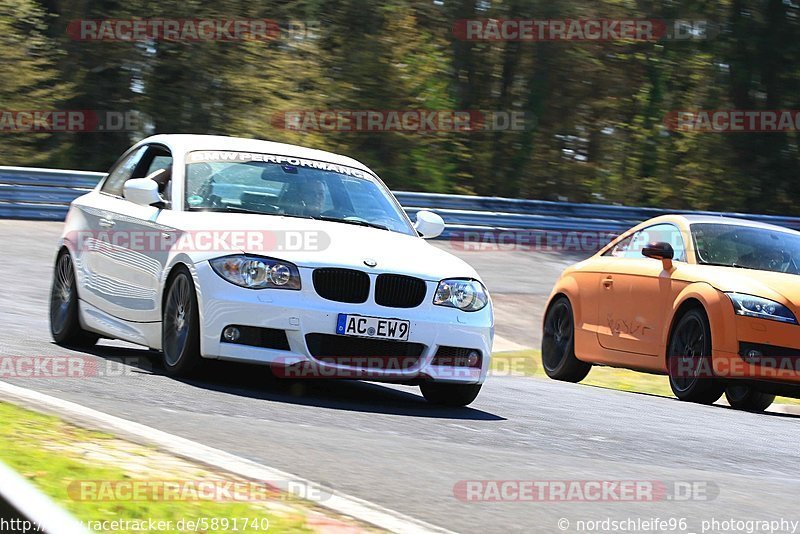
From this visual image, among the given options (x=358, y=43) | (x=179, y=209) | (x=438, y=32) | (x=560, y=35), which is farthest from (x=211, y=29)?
(x=179, y=209)

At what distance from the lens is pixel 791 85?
36.4m

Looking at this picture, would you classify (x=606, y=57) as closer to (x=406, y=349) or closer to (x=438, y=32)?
(x=438, y=32)

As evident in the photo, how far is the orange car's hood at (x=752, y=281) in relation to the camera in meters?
10.6

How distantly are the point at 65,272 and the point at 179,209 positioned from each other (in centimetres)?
191

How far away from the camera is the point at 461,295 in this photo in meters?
8.96

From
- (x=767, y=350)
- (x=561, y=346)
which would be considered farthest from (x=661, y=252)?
(x=561, y=346)

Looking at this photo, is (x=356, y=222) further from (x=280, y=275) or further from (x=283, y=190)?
(x=280, y=275)

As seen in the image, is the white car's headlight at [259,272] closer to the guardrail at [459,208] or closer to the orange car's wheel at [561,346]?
the orange car's wheel at [561,346]

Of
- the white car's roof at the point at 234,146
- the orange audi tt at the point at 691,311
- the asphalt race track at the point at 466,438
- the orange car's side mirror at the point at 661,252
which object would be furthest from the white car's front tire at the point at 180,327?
the orange car's side mirror at the point at 661,252

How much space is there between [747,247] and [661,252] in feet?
2.27

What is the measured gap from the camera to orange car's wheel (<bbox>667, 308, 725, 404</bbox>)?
35.2ft

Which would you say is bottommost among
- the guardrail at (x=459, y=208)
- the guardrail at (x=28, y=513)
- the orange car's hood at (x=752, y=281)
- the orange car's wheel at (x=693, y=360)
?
the guardrail at (x=459, y=208)

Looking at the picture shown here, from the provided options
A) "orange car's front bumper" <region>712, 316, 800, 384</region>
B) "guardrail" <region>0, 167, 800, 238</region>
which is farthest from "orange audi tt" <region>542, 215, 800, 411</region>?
"guardrail" <region>0, 167, 800, 238</region>

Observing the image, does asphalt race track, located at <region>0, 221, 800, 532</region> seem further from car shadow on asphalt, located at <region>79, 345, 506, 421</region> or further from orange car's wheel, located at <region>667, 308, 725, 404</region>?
orange car's wheel, located at <region>667, 308, 725, 404</region>
